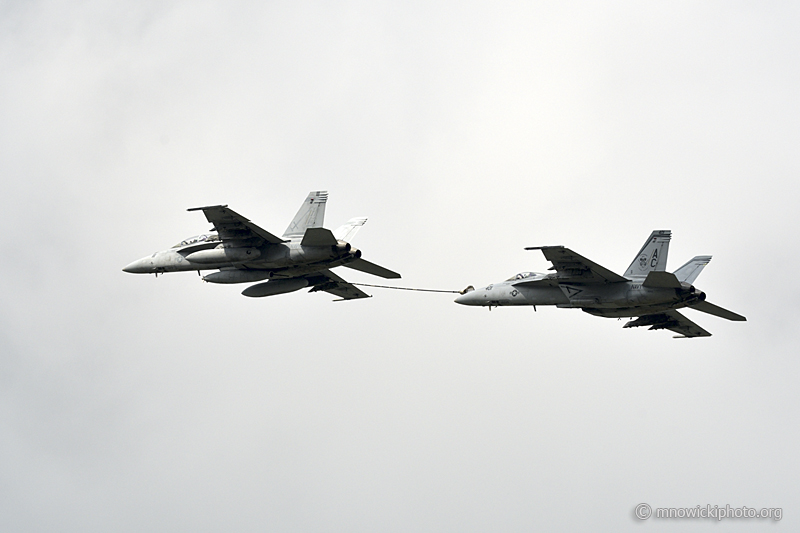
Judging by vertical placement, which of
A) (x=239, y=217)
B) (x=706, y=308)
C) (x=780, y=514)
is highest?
(x=239, y=217)

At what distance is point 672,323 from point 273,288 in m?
23.7

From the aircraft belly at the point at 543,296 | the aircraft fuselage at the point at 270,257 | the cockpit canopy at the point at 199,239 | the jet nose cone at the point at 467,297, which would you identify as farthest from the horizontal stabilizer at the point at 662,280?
the cockpit canopy at the point at 199,239

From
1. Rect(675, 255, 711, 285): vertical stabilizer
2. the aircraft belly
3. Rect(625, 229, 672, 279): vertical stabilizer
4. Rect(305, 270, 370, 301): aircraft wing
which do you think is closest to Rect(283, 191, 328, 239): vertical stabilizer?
Rect(305, 270, 370, 301): aircraft wing

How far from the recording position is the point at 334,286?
249ft

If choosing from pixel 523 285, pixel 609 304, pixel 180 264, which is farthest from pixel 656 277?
pixel 180 264

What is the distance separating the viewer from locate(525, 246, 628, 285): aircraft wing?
64.2 m

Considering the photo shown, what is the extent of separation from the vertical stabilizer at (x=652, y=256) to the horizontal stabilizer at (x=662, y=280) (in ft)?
7.00

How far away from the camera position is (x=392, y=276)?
7188 cm

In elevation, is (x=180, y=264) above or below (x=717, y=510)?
above

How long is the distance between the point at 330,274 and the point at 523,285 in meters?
12.5

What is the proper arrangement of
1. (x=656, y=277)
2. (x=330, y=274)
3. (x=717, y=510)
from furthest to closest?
(x=330, y=274), (x=717, y=510), (x=656, y=277)

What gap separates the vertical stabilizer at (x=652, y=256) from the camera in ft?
218

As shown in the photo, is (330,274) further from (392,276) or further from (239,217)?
(239,217)

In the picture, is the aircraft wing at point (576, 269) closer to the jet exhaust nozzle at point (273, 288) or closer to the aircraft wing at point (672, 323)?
the aircraft wing at point (672, 323)
